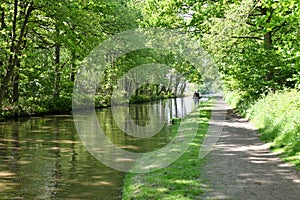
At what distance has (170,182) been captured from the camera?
24.6ft

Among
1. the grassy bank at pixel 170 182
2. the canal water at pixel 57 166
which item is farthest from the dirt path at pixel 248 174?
the canal water at pixel 57 166

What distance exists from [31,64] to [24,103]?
3.30m

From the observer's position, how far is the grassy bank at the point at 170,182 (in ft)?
22.0

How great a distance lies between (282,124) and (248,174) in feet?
14.8

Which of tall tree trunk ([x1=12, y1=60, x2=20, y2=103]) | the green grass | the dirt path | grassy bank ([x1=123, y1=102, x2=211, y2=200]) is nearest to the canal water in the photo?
grassy bank ([x1=123, y1=102, x2=211, y2=200])

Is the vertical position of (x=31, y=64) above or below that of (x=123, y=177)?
above

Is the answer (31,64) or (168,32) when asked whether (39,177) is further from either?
(31,64)

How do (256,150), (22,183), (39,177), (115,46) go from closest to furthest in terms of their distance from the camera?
(22,183)
(39,177)
(256,150)
(115,46)

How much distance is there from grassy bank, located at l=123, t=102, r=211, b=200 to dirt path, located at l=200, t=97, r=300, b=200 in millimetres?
263

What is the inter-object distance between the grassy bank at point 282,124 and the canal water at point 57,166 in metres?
4.06

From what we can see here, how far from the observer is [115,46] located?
1396 inches

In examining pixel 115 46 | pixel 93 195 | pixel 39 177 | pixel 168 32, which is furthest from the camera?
pixel 115 46

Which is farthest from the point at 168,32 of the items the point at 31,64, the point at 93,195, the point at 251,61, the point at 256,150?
the point at 93,195

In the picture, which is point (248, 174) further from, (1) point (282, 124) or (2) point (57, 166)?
(2) point (57, 166)
